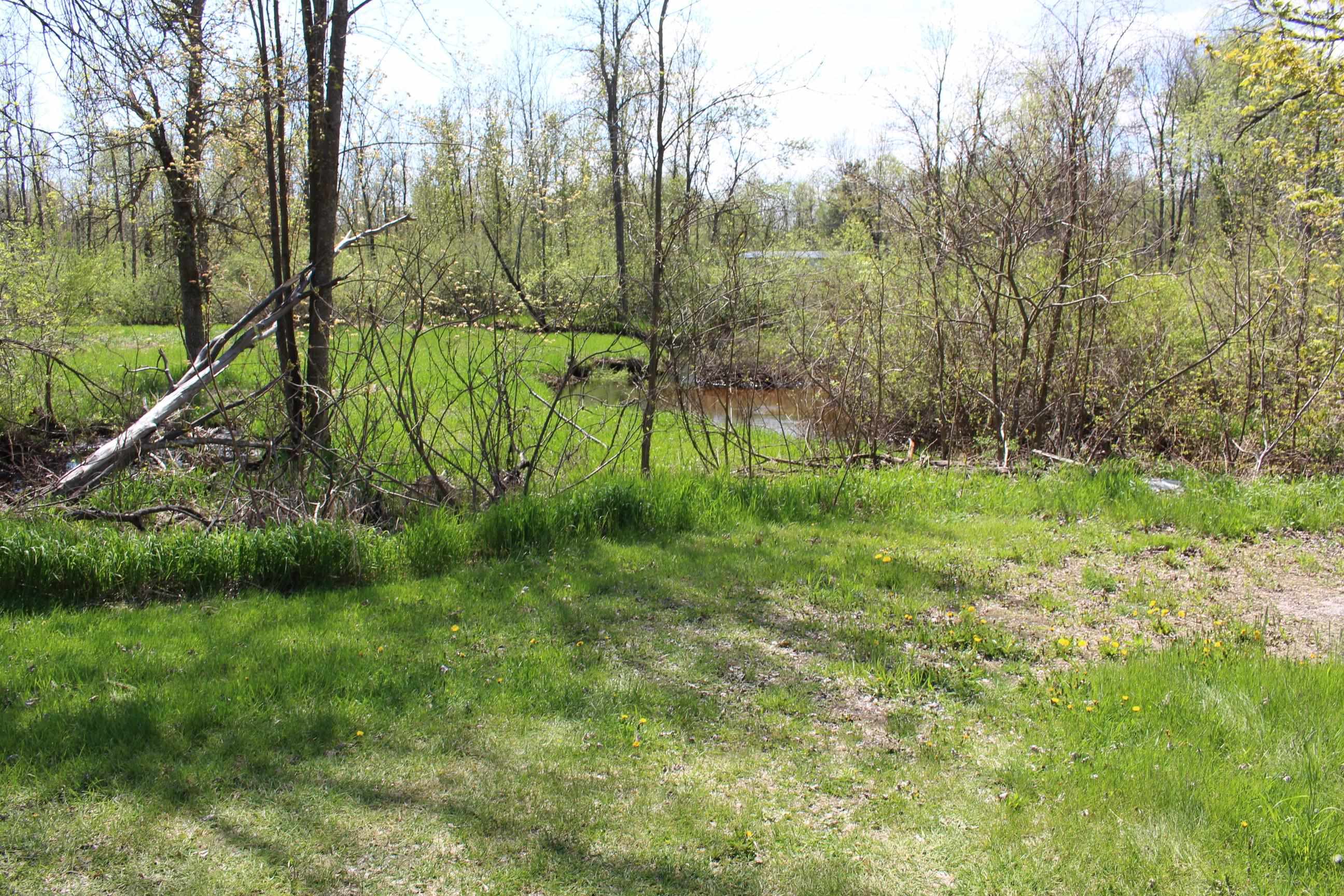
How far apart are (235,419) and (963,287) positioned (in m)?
9.18

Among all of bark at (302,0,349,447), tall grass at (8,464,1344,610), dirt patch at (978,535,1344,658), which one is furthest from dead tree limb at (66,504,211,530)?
dirt patch at (978,535,1344,658)

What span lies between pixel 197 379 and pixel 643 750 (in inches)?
217

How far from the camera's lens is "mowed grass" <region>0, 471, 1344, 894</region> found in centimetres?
309

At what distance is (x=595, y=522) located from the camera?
7.21m

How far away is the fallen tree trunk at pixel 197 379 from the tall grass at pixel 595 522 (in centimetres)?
58

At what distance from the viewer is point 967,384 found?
421 inches

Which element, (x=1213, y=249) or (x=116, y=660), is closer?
(x=116, y=660)

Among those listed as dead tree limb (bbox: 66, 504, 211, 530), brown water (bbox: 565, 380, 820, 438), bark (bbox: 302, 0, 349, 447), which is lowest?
dead tree limb (bbox: 66, 504, 211, 530)

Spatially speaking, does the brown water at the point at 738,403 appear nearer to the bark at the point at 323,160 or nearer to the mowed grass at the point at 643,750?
the bark at the point at 323,160

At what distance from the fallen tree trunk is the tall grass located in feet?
1.92

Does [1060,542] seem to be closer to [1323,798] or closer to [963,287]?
[1323,798]

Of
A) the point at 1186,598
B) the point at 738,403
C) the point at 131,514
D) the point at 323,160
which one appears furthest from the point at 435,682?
the point at 738,403

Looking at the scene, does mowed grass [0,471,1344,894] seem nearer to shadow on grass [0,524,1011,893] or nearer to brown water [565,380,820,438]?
shadow on grass [0,524,1011,893]

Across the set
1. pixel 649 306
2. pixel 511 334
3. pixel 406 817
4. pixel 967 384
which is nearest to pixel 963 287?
pixel 967 384
